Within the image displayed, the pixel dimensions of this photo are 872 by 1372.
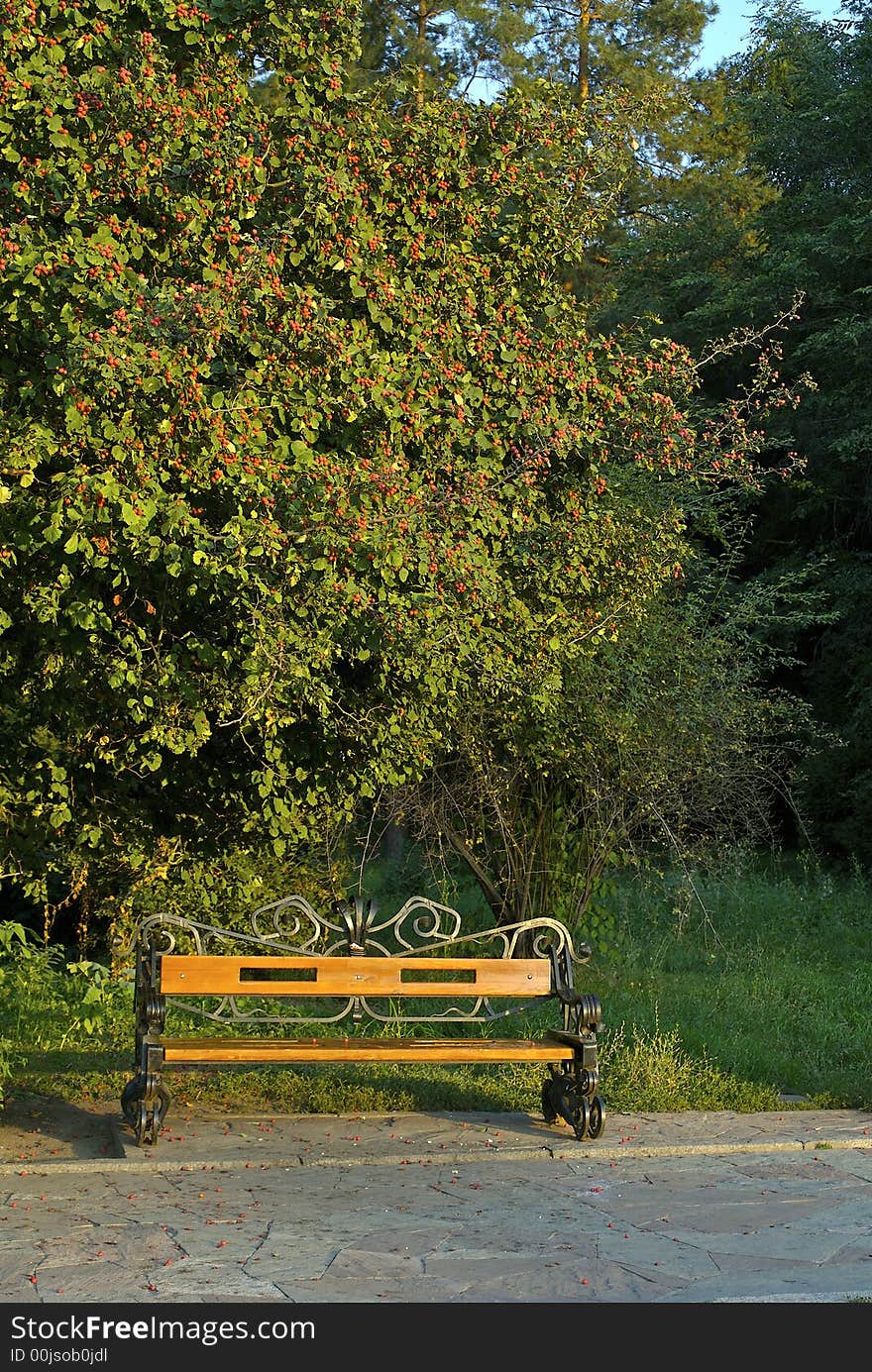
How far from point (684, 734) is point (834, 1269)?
17.3 feet

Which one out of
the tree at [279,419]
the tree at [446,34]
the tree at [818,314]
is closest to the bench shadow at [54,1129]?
the tree at [279,419]

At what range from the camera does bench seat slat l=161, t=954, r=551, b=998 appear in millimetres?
6434

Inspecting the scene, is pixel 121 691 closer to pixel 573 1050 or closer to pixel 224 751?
pixel 224 751

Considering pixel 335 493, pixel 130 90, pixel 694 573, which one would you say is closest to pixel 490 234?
pixel 130 90

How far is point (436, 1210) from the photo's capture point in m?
5.30

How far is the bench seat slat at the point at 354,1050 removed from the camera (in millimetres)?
6078

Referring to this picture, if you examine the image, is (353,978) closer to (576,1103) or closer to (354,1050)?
(354,1050)

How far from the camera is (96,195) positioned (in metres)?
5.74

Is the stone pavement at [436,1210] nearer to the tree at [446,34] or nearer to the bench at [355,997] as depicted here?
the bench at [355,997]

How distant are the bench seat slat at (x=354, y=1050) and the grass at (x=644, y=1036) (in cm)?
71

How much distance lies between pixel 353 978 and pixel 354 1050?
453 millimetres

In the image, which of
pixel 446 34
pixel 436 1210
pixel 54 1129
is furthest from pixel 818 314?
pixel 436 1210

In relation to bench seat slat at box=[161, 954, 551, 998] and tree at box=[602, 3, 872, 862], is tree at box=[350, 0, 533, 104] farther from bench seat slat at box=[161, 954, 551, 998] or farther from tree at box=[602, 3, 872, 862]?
bench seat slat at box=[161, 954, 551, 998]

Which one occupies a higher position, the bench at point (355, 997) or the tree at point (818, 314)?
the tree at point (818, 314)
